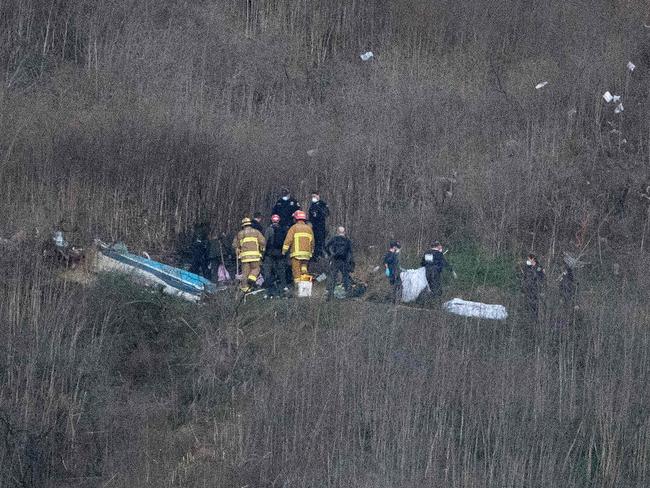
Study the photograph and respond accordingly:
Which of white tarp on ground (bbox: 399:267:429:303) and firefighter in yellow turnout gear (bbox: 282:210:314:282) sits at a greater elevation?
firefighter in yellow turnout gear (bbox: 282:210:314:282)

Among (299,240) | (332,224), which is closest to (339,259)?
(299,240)

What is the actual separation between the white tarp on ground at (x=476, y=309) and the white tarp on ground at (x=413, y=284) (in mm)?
628

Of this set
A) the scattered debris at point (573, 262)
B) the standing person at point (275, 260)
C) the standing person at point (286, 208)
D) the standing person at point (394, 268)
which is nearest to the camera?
the standing person at point (394, 268)

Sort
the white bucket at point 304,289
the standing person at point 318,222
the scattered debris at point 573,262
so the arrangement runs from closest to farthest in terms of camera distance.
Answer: the white bucket at point 304,289, the standing person at point 318,222, the scattered debris at point 573,262

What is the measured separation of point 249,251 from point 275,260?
1.81 feet

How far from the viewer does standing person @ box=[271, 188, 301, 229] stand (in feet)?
82.6

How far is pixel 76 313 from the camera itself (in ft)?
70.2

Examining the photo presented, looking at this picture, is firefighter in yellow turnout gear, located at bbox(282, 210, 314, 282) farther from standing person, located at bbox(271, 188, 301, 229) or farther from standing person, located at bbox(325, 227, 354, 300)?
standing person, located at bbox(271, 188, 301, 229)

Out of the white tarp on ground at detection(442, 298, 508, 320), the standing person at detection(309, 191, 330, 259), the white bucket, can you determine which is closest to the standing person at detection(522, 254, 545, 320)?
the white tarp on ground at detection(442, 298, 508, 320)

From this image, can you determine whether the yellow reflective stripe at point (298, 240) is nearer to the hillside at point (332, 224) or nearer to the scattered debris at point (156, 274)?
the hillside at point (332, 224)

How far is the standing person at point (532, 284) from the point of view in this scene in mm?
22828

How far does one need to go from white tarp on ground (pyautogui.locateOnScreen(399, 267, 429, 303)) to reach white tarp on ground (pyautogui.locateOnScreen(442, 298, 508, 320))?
0.63 metres

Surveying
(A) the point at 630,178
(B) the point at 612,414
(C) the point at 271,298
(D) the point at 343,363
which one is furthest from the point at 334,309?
(A) the point at 630,178

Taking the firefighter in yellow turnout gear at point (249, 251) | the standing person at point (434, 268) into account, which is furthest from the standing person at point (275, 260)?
the standing person at point (434, 268)
